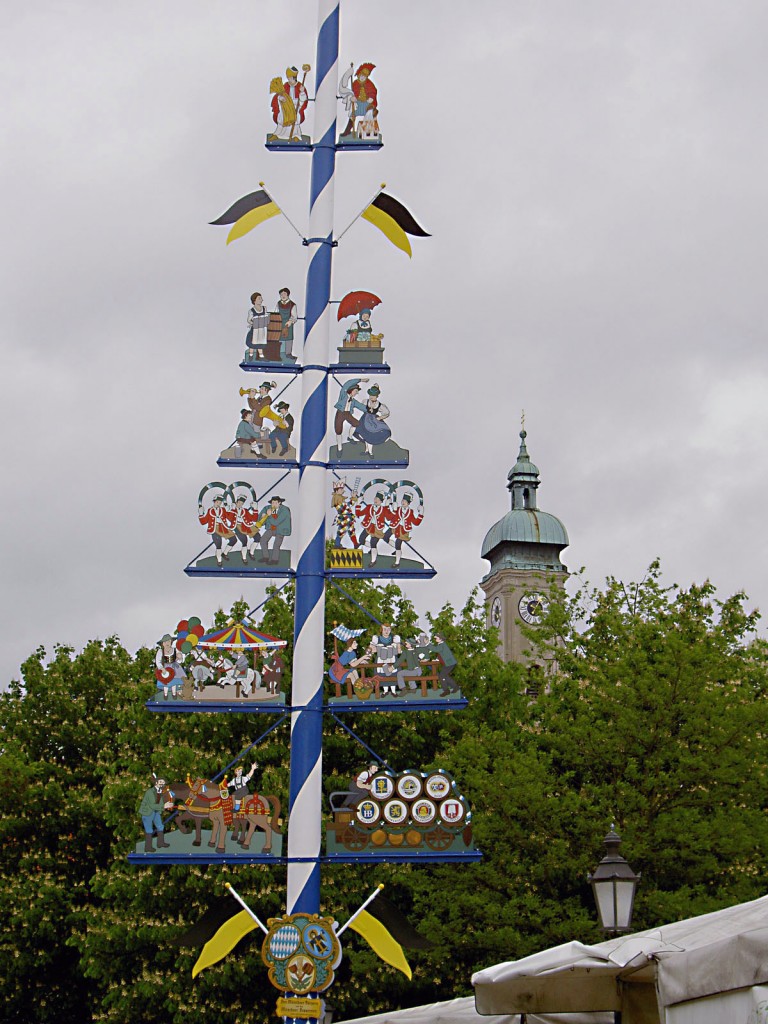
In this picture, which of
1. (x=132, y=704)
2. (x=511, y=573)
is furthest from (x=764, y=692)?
(x=511, y=573)

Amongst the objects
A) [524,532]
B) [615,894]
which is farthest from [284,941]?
[524,532]

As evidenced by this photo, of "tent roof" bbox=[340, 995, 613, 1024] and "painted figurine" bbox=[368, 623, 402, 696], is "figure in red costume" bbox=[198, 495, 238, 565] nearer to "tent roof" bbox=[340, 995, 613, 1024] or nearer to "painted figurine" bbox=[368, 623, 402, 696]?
"painted figurine" bbox=[368, 623, 402, 696]

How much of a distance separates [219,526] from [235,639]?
113 centimetres

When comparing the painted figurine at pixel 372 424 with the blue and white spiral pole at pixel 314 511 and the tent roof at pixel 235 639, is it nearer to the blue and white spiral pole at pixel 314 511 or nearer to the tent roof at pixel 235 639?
the blue and white spiral pole at pixel 314 511

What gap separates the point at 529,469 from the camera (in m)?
87.5

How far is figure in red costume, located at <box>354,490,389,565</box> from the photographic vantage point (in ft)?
42.8

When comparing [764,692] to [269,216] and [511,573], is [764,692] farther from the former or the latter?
[511,573]

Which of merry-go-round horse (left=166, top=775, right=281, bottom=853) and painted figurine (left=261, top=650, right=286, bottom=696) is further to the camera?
painted figurine (left=261, top=650, right=286, bottom=696)

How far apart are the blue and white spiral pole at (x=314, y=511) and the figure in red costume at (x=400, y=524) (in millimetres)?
664

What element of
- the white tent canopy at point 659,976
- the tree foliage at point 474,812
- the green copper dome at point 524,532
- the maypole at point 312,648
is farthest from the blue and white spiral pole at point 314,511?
the green copper dome at point 524,532

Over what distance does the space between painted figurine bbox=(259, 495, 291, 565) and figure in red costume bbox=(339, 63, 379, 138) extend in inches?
168

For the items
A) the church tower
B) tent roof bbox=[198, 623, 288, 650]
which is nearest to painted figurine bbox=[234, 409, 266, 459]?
tent roof bbox=[198, 623, 288, 650]

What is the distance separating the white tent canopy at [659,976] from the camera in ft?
20.3

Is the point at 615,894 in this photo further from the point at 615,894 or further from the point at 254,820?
the point at 254,820
